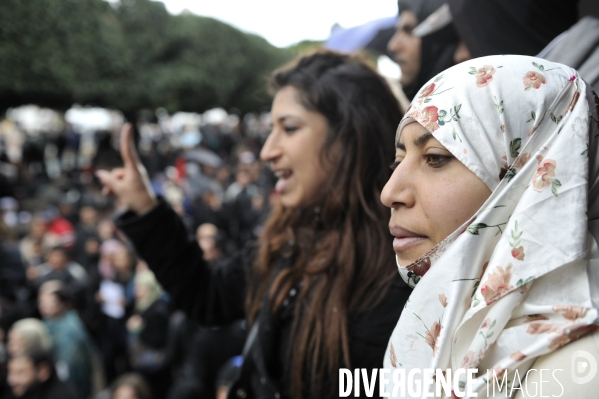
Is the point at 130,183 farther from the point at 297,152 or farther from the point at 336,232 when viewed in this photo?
the point at 336,232

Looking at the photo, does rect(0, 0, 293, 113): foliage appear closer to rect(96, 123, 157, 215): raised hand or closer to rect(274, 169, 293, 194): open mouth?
rect(96, 123, 157, 215): raised hand

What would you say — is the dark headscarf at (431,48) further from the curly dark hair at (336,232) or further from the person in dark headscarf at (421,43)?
the curly dark hair at (336,232)

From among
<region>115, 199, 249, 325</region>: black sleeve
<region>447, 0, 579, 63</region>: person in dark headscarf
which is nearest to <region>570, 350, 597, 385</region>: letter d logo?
<region>115, 199, 249, 325</region>: black sleeve

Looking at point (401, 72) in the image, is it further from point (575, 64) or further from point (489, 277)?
point (489, 277)

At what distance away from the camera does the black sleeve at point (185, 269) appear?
7.02 ft

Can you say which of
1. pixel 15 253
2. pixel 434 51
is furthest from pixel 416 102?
pixel 15 253

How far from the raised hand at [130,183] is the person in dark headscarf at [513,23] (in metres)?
1.47

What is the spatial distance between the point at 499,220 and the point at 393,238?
749 mm

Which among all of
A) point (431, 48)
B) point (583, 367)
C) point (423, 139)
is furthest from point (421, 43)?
point (583, 367)

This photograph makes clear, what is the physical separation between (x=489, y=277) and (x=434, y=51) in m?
2.05

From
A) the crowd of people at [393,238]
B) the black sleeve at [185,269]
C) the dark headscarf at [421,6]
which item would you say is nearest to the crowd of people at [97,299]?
the crowd of people at [393,238]

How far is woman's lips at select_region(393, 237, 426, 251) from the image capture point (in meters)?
1.13

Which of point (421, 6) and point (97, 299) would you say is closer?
point (421, 6)

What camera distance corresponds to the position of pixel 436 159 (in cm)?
110
